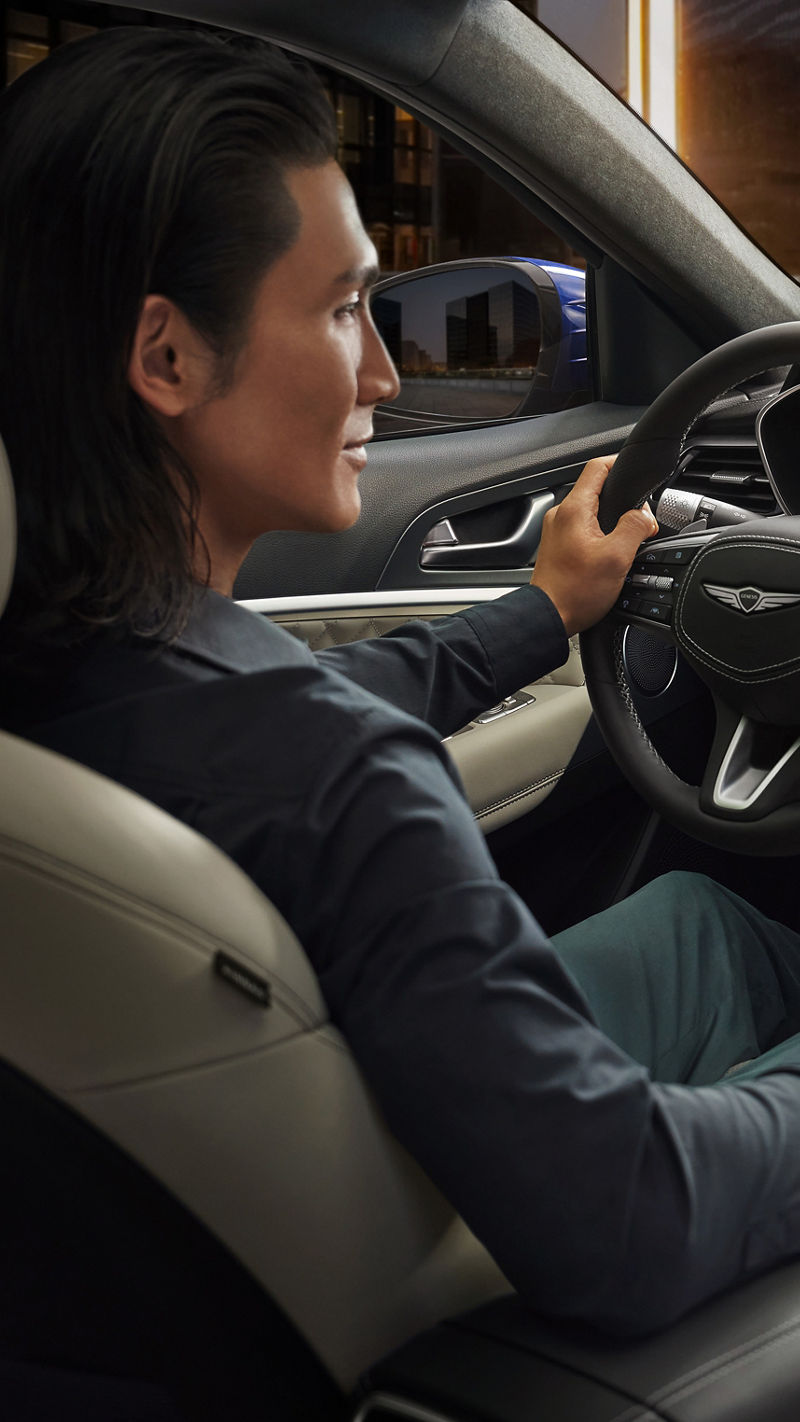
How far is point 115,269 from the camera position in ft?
2.39

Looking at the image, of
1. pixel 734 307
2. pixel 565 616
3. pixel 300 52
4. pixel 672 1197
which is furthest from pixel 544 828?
pixel 672 1197

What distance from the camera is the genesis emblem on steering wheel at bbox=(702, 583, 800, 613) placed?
1.15 meters

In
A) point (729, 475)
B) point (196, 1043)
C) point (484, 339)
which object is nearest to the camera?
point (196, 1043)

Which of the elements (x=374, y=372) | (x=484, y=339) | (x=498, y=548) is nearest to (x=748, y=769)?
(x=374, y=372)

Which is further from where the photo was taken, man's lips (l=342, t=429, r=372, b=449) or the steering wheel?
the steering wheel

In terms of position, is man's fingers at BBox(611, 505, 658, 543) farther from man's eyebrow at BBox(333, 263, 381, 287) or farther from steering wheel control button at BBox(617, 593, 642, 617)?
man's eyebrow at BBox(333, 263, 381, 287)

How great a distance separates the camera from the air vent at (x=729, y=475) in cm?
145

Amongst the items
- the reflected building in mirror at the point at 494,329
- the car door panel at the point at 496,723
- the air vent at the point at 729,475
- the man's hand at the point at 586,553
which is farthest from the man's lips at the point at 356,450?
the reflected building in mirror at the point at 494,329

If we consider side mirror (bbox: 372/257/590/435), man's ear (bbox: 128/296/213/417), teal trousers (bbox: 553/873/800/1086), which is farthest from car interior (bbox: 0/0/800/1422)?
side mirror (bbox: 372/257/590/435)

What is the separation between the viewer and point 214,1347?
2.28 feet

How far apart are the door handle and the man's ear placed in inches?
50.0

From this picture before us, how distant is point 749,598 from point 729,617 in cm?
3

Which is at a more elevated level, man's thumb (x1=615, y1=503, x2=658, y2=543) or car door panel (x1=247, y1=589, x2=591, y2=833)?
man's thumb (x1=615, y1=503, x2=658, y2=543)

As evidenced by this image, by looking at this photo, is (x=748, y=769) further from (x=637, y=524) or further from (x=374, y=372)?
(x=374, y=372)
